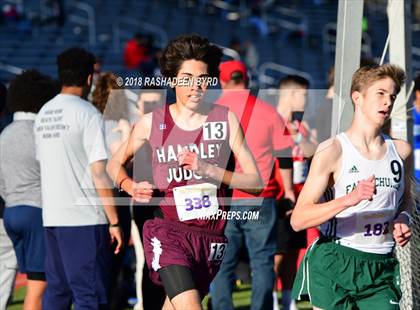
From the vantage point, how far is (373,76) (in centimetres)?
556

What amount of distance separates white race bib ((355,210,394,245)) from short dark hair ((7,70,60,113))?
124 inches

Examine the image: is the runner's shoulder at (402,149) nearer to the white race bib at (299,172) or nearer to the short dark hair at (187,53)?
the short dark hair at (187,53)

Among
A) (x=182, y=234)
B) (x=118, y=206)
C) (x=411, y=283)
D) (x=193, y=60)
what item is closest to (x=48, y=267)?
Answer: (x=118, y=206)

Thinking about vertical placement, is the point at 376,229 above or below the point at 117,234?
above

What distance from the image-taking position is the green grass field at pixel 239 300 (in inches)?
387

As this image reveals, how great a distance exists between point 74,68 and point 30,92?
0.74 meters

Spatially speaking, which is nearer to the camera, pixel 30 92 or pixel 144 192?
pixel 144 192

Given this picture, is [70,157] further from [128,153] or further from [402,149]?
[402,149]

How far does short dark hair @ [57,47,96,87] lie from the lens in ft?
23.5

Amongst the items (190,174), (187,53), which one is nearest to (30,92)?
(187,53)

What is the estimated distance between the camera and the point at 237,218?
8.16 meters

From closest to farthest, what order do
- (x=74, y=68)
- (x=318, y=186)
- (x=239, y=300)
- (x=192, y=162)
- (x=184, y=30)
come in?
1. (x=318, y=186)
2. (x=192, y=162)
3. (x=74, y=68)
4. (x=239, y=300)
5. (x=184, y=30)

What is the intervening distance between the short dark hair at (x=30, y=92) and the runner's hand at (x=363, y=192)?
11.0 feet

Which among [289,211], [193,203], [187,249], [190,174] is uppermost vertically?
[190,174]
